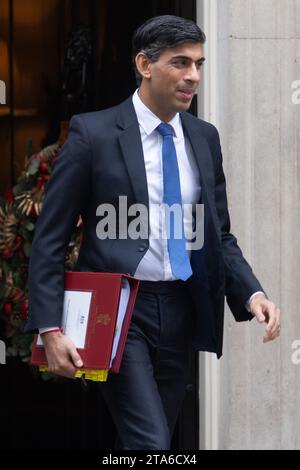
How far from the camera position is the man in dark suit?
459cm

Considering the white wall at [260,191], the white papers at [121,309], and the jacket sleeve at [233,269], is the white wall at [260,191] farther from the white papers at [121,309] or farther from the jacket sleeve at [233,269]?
the white papers at [121,309]

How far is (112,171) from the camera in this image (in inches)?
185

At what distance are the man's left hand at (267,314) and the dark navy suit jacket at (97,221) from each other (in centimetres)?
7

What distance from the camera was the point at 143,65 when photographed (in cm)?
479

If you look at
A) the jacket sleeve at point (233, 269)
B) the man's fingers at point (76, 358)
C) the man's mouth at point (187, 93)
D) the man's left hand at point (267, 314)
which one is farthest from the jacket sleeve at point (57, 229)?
the man's left hand at point (267, 314)

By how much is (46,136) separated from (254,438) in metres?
2.05

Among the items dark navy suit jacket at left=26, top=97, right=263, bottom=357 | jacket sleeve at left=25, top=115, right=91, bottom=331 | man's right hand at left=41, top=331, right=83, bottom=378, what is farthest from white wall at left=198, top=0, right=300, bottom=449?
man's right hand at left=41, top=331, right=83, bottom=378

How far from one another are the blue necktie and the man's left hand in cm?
28

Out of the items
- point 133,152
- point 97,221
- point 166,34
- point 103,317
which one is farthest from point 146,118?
point 103,317

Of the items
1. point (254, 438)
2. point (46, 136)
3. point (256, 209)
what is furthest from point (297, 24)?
point (254, 438)

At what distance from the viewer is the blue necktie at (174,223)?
4684mm

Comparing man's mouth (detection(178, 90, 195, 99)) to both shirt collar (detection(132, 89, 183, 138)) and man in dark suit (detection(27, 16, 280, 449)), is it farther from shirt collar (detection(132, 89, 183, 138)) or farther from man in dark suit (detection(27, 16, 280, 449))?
shirt collar (detection(132, 89, 183, 138))

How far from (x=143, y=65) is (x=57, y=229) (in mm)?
711
